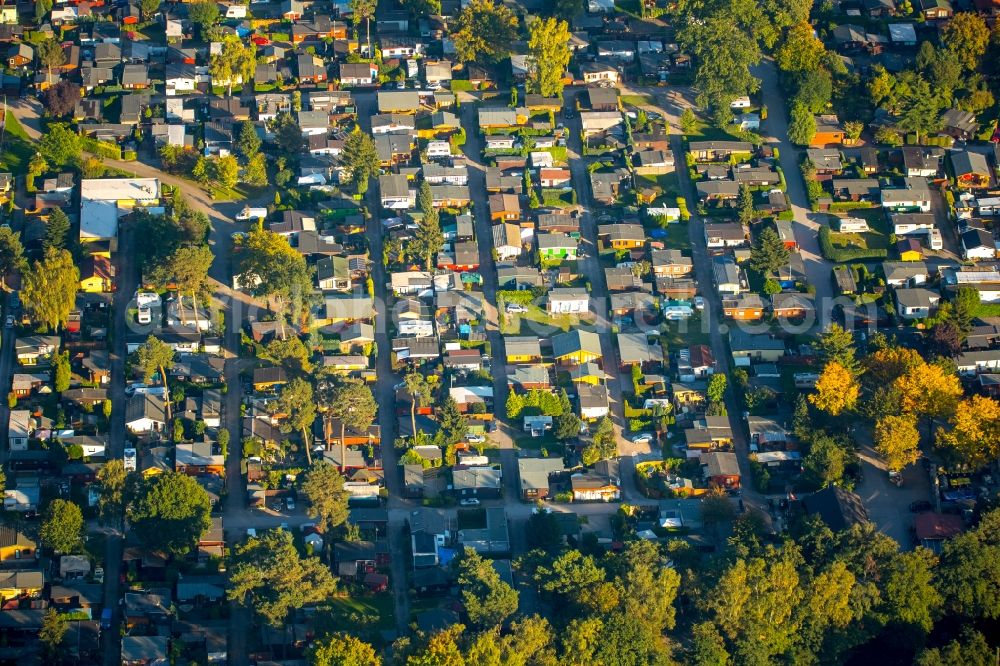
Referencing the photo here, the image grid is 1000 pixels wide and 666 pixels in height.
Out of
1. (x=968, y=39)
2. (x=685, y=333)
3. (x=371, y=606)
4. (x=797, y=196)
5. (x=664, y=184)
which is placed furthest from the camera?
(x=968, y=39)

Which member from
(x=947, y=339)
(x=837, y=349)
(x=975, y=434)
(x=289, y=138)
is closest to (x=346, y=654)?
(x=837, y=349)

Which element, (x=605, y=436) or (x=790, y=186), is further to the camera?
(x=790, y=186)

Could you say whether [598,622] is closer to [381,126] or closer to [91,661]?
[91,661]

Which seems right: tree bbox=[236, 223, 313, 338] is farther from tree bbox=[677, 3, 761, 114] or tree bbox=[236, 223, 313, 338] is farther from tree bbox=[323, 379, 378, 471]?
tree bbox=[677, 3, 761, 114]

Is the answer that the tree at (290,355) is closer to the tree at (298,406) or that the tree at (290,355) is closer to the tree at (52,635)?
the tree at (298,406)

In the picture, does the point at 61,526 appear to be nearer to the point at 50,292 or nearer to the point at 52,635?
the point at 52,635

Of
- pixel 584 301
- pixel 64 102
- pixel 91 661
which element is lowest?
pixel 91 661

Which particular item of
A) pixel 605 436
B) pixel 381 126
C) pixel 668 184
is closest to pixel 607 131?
pixel 668 184
